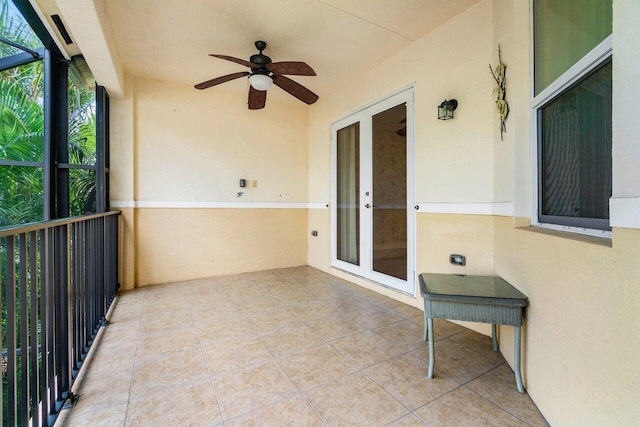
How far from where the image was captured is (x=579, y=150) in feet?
4.29

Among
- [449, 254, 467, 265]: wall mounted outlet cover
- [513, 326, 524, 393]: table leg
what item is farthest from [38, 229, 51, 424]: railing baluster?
[449, 254, 467, 265]: wall mounted outlet cover

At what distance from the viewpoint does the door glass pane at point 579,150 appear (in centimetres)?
112

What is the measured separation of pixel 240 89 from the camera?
4.04m

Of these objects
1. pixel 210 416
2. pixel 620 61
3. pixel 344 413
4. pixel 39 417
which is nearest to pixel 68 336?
pixel 39 417

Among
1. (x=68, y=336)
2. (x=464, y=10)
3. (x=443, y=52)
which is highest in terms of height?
(x=464, y=10)

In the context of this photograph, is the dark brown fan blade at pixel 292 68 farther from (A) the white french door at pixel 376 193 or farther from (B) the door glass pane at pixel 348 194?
(B) the door glass pane at pixel 348 194

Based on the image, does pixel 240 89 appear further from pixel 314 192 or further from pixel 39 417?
pixel 39 417

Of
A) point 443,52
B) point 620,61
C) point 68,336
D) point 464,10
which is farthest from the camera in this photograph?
point 443,52

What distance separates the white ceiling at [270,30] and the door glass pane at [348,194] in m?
0.89

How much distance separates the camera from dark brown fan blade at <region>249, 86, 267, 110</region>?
306cm

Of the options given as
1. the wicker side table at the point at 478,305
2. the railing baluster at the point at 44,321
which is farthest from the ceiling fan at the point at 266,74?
the wicker side table at the point at 478,305

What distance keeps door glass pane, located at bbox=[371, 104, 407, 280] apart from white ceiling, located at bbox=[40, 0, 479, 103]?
760 mm

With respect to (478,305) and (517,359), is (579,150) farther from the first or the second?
(517,359)

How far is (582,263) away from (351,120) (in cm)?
316
